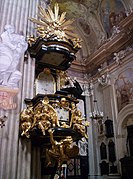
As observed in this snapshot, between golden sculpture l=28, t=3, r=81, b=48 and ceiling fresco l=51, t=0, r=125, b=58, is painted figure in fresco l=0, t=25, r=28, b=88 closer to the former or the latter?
golden sculpture l=28, t=3, r=81, b=48

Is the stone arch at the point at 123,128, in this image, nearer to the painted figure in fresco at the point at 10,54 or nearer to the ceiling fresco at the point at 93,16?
the ceiling fresco at the point at 93,16

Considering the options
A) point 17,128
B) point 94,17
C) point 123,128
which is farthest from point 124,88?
point 17,128

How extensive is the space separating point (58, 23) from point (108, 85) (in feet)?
19.3

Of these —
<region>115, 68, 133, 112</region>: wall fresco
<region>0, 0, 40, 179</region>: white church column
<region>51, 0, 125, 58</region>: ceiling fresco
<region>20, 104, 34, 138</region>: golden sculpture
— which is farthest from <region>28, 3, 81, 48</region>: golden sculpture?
<region>51, 0, 125, 58</region>: ceiling fresco

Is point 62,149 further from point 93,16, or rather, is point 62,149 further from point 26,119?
point 93,16

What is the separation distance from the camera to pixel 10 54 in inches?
191

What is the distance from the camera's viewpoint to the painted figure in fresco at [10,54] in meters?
4.60

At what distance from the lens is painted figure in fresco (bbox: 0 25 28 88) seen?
4.60 metres

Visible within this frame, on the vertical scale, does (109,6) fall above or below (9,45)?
above

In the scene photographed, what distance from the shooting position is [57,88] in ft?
20.2

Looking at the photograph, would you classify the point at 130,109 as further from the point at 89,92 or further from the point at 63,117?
the point at 63,117

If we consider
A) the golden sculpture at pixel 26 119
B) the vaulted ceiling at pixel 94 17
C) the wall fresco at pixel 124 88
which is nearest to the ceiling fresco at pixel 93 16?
the vaulted ceiling at pixel 94 17

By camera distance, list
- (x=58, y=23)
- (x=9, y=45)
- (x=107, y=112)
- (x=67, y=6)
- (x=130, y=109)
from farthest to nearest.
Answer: (x=67, y=6), (x=107, y=112), (x=130, y=109), (x=58, y=23), (x=9, y=45)

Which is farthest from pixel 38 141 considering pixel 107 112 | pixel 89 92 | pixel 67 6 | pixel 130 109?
pixel 67 6
